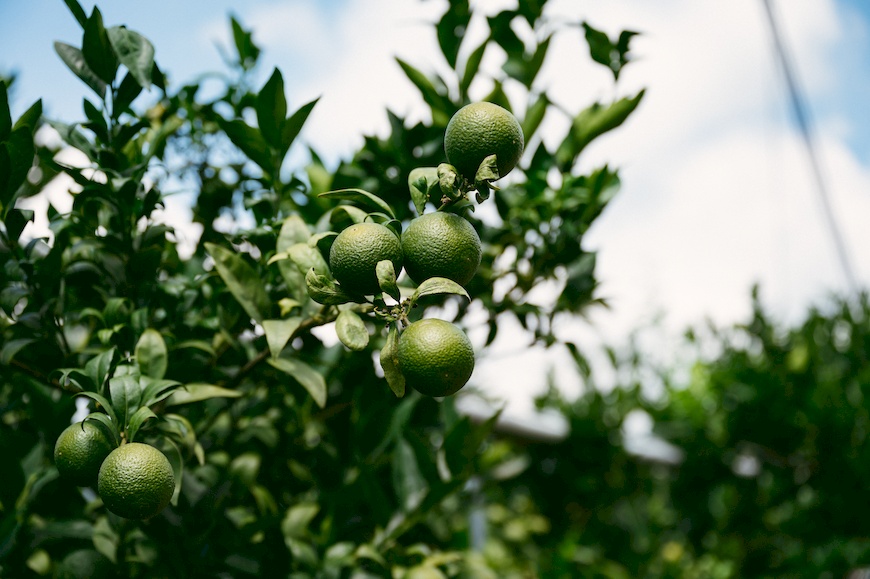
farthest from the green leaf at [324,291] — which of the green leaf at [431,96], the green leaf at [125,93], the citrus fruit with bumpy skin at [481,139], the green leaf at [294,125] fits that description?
the green leaf at [431,96]

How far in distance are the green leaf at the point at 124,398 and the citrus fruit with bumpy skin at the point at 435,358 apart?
12.0 inches

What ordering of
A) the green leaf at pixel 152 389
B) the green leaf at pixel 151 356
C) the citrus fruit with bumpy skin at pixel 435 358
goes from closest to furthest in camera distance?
the citrus fruit with bumpy skin at pixel 435 358, the green leaf at pixel 152 389, the green leaf at pixel 151 356

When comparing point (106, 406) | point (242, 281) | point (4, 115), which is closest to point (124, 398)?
point (106, 406)

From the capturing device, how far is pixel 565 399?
3.97 m

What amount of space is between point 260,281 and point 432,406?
0.60 m

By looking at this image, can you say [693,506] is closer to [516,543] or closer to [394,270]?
[516,543]

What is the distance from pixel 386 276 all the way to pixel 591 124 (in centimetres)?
71

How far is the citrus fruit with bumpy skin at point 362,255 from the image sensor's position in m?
0.74

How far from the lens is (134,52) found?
1.02m

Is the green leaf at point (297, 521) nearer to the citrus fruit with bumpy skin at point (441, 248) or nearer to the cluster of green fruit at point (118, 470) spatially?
the cluster of green fruit at point (118, 470)

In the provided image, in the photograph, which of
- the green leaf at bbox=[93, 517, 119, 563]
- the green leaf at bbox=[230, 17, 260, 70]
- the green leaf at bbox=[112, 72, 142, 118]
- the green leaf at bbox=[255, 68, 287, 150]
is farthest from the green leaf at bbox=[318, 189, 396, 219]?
the green leaf at bbox=[230, 17, 260, 70]

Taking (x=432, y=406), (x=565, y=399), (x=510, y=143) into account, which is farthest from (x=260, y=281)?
(x=565, y=399)

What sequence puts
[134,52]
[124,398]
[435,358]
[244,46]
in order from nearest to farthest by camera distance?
[435,358] < [124,398] < [134,52] < [244,46]

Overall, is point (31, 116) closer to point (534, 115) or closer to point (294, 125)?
point (294, 125)
